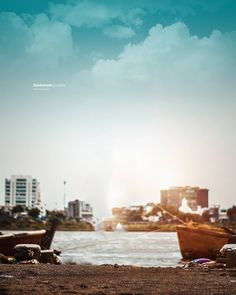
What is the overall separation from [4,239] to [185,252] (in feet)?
70.3

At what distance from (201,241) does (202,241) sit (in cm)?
15

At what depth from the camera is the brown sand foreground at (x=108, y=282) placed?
45.8 ft

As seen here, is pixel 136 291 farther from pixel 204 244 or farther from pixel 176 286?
pixel 204 244

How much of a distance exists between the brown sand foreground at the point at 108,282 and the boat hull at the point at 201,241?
29588 millimetres

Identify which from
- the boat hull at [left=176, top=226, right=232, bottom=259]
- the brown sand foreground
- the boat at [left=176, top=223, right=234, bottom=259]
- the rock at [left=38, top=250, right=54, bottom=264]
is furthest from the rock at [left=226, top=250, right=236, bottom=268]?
the boat hull at [left=176, top=226, right=232, bottom=259]

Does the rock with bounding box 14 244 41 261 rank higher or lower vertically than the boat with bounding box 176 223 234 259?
higher

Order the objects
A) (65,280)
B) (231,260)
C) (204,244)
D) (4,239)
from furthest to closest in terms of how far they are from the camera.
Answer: (204,244) → (4,239) → (231,260) → (65,280)

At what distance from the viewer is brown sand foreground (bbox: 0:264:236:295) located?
13952 mm

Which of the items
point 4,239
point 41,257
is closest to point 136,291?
point 41,257

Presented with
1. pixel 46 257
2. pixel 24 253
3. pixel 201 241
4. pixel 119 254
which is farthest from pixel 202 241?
pixel 24 253

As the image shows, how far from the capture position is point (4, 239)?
36625mm

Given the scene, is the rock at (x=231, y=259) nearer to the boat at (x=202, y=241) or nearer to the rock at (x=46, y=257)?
the rock at (x=46, y=257)

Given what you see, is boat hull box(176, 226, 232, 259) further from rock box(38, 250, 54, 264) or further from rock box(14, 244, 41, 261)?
rock box(14, 244, 41, 261)

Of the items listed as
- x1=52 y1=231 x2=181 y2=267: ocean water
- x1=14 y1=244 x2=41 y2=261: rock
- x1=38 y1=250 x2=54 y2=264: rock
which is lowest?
x1=52 y1=231 x2=181 y2=267: ocean water
